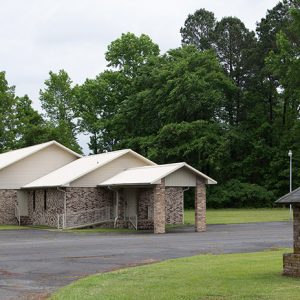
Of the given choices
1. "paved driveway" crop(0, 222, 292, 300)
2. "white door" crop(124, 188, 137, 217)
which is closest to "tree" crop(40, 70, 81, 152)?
"white door" crop(124, 188, 137, 217)

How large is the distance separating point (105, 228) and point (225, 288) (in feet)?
89.0

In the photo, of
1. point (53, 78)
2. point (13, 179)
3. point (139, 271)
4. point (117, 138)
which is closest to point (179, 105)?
point (117, 138)

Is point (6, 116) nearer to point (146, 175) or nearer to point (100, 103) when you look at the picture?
point (100, 103)

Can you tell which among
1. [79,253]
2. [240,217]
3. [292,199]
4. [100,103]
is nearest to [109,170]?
[240,217]

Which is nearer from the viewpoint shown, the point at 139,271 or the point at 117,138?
the point at 139,271

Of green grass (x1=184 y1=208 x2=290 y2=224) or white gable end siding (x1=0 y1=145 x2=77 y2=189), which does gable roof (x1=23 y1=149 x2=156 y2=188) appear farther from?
green grass (x1=184 y1=208 x2=290 y2=224)

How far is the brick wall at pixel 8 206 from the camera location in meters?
43.8

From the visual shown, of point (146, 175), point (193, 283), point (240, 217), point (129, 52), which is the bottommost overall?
point (193, 283)

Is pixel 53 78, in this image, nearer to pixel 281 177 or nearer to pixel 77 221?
pixel 281 177

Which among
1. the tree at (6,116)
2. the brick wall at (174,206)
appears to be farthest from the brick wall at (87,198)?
the tree at (6,116)

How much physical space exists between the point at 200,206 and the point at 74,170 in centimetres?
995

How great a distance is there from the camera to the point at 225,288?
12.4 metres

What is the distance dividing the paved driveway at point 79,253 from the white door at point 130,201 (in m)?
9.27

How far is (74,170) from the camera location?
41.8m
